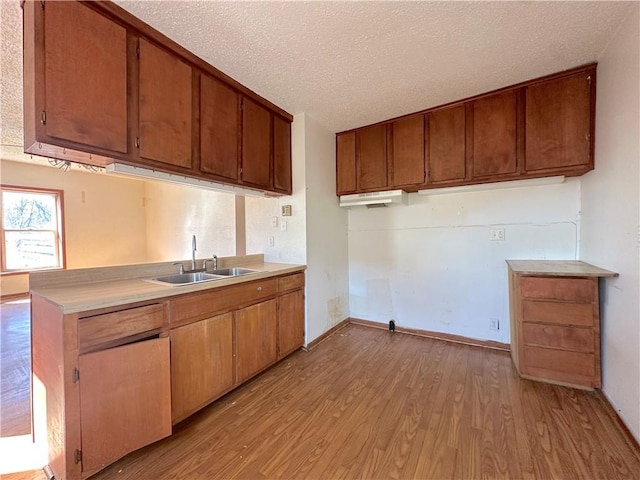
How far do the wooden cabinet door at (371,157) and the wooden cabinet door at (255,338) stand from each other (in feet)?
5.75

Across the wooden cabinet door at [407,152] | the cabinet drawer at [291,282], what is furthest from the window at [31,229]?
the wooden cabinet door at [407,152]

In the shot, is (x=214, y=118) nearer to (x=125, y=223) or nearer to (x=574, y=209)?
(x=574, y=209)

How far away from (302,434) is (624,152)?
265cm

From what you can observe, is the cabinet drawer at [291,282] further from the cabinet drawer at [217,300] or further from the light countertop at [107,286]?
the light countertop at [107,286]

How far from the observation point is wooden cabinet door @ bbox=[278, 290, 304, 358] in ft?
8.21

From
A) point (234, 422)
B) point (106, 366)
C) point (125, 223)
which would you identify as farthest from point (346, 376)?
point (125, 223)

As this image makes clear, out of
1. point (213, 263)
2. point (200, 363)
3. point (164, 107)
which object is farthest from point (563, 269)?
point (164, 107)

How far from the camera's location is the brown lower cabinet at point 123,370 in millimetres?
1246

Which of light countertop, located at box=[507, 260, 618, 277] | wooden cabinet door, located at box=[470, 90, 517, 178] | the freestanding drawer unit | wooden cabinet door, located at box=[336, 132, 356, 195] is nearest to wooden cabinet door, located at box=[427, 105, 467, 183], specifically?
wooden cabinet door, located at box=[470, 90, 517, 178]

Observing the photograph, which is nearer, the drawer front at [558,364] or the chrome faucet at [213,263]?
the drawer front at [558,364]

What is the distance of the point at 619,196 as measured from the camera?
5.70 ft

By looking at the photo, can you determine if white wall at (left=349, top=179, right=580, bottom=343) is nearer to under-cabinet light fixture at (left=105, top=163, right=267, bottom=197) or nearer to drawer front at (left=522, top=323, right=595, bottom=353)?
drawer front at (left=522, top=323, right=595, bottom=353)

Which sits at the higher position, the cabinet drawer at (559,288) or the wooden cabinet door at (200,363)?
the cabinet drawer at (559,288)

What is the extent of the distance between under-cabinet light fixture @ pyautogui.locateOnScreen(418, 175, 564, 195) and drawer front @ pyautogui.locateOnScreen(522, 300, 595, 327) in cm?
113
